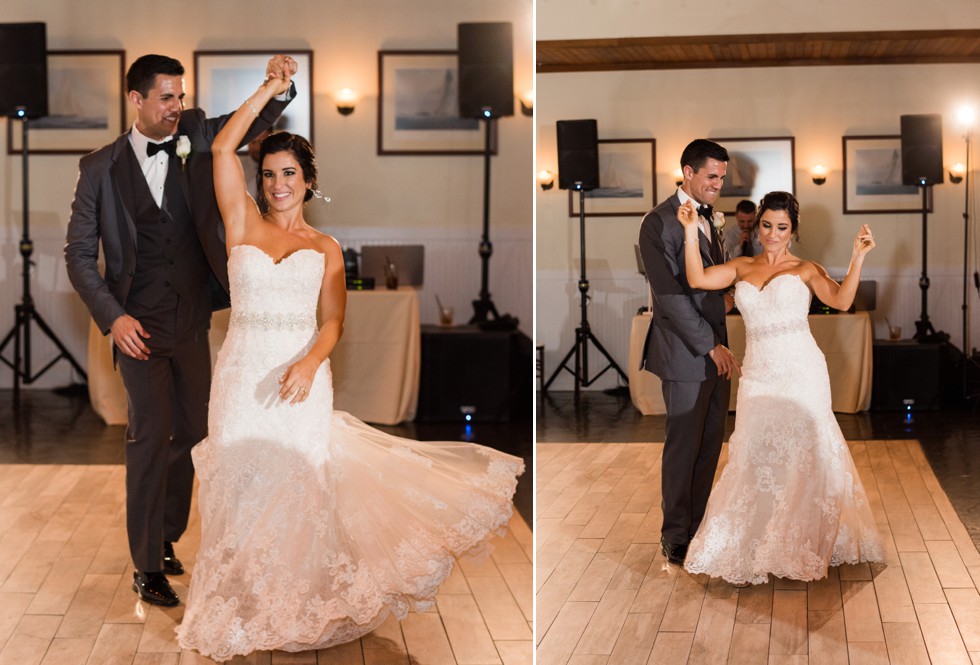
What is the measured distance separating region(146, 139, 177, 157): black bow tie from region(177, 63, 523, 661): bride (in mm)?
326

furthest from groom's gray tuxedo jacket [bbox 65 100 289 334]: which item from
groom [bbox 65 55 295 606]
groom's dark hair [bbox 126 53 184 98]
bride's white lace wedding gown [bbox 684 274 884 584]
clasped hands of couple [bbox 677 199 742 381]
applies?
bride's white lace wedding gown [bbox 684 274 884 584]

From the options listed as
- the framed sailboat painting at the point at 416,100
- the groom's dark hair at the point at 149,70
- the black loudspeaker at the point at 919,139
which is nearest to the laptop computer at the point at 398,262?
the framed sailboat painting at the point at 416,100

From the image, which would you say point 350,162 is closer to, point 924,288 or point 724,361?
point 724,361

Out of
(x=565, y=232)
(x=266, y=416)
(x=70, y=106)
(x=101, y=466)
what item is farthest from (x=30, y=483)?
(x=565, y=232)

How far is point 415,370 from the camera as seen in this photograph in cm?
412

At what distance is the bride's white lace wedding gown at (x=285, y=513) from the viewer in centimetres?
275

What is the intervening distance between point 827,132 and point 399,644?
1.88 meters

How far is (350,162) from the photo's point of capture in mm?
3818

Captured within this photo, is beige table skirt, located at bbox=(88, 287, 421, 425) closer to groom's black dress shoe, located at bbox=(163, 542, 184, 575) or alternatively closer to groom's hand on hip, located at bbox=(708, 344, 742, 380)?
groom's black dress shoe, located at bbox=(163, 542, 184, 575)

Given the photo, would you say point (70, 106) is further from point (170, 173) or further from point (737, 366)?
point (737, 366)

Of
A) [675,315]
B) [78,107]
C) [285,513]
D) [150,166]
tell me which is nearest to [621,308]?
[675,315]

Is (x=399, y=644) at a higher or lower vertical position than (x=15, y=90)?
lower

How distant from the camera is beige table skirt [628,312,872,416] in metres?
2.95

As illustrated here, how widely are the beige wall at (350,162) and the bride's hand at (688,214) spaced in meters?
0.91
